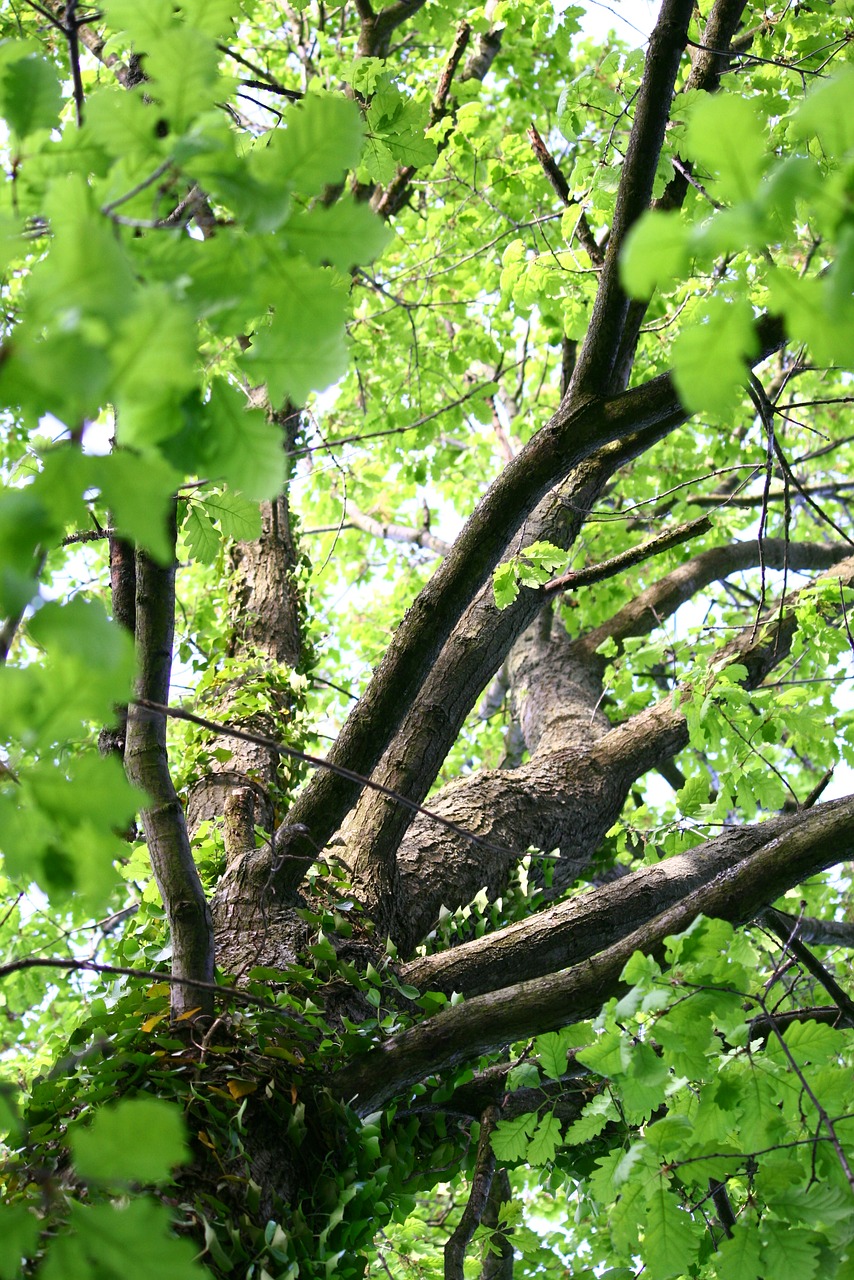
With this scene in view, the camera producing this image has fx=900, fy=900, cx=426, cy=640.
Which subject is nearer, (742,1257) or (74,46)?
(74,46)

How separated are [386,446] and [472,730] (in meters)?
2.42

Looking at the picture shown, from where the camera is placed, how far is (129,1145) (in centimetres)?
77

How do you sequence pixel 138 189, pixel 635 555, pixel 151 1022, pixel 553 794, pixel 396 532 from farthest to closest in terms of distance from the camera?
pixel 396 532
pixel 553 794
pixel 635 555
pixel 151 1022
pixel 138 189

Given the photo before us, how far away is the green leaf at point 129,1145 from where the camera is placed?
2.51ft

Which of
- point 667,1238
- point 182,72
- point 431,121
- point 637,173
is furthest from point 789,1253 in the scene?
point 431,121

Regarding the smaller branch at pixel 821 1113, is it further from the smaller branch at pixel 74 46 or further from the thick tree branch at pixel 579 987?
the smaller branch at pixel 74 46

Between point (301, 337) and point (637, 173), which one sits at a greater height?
point (637, 173)

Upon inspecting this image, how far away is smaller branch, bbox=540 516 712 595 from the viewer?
2305mm

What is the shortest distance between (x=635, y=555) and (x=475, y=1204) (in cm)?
160

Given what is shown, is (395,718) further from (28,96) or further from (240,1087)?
(28,96)

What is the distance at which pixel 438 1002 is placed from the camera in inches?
88.3

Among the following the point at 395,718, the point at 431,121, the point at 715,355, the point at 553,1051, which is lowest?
the point at 553,1051

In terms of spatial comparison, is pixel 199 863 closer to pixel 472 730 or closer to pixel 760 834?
pixel 760 834

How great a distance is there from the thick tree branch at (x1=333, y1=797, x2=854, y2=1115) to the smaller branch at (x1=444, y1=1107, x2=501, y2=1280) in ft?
0.84
